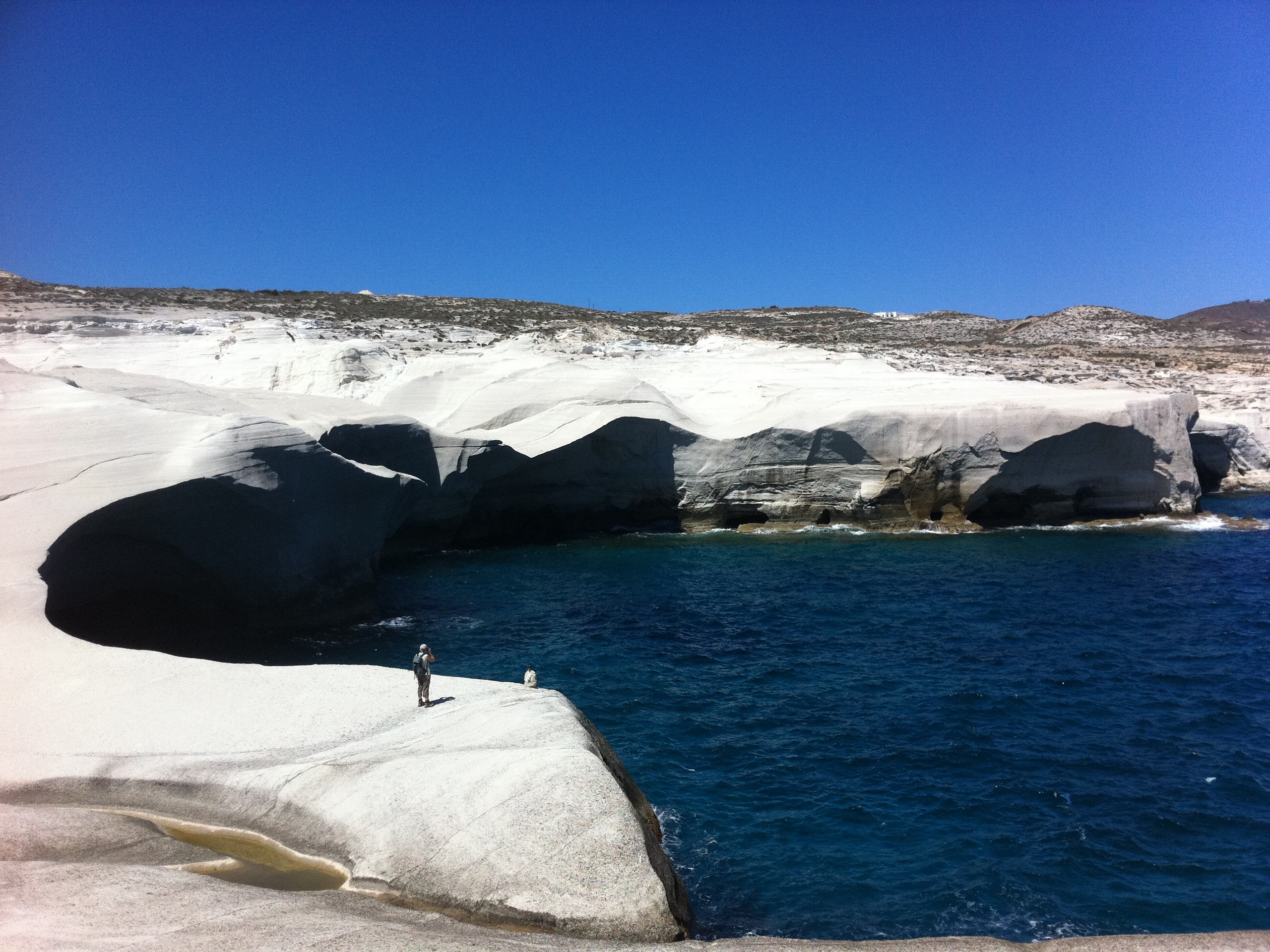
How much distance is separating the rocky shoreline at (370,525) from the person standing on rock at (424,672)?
12.6 inches

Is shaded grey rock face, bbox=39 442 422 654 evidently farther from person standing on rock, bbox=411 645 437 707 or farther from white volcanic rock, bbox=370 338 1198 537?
white volcanic rock, bbox=370 338 1198 537

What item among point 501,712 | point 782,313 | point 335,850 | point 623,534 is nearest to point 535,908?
point 335,850

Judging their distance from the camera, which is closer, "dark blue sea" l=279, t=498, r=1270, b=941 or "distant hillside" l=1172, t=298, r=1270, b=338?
"dark blue sea" l=279, t=498, r=1270, b=941

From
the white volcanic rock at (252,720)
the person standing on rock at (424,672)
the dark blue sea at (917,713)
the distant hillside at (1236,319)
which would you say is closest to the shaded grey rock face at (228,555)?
the white volcanic rock at (252,720)

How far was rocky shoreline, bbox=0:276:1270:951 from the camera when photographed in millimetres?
7965

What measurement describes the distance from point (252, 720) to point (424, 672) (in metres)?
2.23

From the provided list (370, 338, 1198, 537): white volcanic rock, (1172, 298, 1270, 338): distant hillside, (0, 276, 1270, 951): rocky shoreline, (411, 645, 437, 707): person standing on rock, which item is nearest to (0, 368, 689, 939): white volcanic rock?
(0, 276, 1270, 951): rocky shoreline

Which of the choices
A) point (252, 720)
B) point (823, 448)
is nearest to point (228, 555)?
point (252, 720)

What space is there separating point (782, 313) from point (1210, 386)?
35.3m

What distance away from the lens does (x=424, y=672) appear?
1134 cm

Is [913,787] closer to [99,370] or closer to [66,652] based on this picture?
[66,652]

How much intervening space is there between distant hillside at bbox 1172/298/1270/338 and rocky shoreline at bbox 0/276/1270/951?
4190 centimetres

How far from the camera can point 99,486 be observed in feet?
51.6

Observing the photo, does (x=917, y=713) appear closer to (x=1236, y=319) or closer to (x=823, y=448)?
(x=823, y=448)
